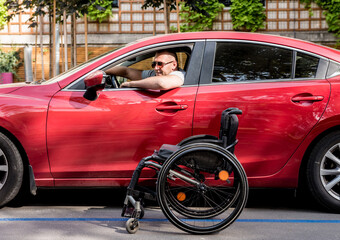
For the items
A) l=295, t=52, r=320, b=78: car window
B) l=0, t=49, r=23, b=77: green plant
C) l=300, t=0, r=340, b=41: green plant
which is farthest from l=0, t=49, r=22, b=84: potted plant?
l=295, t=52, r=320, b=78: car window

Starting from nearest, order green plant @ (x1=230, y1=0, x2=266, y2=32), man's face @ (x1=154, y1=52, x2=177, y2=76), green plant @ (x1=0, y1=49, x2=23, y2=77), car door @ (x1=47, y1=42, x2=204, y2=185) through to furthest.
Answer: car door @ (x1=47, y1=42, x2=204, y2=185) < man's face @ (x1=154, y1=52, x2=177, y2=76) < green plant @ (x1=230, y1=0, x2=266, y2=32) < green plant @ (x1=0, y1=49, x2=23, y2=77)

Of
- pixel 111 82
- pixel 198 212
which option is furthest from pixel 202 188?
pixel 111 82

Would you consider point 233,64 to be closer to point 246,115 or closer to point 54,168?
point 246,115

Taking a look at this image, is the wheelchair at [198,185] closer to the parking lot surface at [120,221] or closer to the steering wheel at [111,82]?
the parking lot surface at [120,221]

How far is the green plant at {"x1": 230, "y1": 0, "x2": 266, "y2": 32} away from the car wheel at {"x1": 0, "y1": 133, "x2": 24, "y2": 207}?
510 inches

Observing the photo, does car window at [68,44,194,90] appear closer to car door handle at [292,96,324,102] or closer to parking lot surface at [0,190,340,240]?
car door handle at [292,96,324,102]

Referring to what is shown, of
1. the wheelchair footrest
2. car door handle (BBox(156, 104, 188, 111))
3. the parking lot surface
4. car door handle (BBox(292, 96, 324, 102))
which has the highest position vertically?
car door handle (BBox(292, 96, 324, 102))

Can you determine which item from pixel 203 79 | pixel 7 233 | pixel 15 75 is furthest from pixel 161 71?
pixel 15 75

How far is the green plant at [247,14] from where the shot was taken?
A: 55.1 ft

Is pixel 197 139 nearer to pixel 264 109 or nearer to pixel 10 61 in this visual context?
pixel 264 109

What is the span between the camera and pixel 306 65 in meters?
4.93

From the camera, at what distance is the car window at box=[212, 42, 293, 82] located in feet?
16.0

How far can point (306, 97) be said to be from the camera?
15.5 ft

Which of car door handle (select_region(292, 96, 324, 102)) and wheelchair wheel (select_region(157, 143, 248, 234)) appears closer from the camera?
wheelchair wheel (select_region(157, 143, 248, 234))
